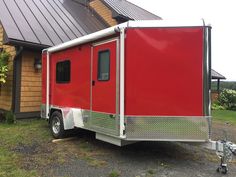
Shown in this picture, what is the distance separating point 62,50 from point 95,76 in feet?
6.73

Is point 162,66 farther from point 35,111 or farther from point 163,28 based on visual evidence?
point 35,111

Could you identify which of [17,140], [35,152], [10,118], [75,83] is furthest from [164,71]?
[10,118]

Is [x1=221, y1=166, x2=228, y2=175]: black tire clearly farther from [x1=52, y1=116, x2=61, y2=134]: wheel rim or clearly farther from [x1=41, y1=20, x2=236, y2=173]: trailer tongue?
[x1=52, y1=116, x2=61, y2=134]: wheel rim

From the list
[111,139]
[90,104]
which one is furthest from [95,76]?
[111,139]

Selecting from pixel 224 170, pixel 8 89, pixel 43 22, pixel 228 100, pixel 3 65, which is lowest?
pixel 224 170

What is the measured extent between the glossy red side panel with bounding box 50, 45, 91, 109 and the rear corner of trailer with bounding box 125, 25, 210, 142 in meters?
1.63

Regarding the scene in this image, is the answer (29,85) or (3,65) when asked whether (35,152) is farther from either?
(3,65)

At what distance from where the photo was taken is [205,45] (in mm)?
5887

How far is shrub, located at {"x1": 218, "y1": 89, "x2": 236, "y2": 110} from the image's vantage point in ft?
76.0

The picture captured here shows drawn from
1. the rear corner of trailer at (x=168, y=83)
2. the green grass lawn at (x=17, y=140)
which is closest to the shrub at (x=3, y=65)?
the green grass lawn at (x=17, y=140)

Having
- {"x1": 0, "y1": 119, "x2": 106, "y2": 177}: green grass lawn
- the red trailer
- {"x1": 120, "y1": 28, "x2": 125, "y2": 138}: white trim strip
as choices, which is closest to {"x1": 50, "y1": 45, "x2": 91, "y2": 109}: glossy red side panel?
the red trailer

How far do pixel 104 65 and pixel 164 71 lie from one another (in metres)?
1.51

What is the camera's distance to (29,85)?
463 inches

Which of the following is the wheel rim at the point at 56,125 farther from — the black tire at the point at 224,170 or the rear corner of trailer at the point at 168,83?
the black tire at the point at 224,170
